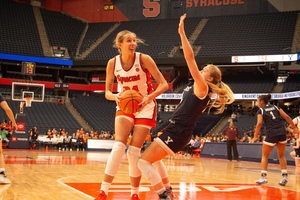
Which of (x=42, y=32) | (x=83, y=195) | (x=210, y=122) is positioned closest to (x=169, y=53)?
(x=210, y=122)

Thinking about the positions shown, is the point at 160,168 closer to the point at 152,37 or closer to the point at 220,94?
the point at 220,94

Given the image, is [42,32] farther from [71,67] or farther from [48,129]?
[48,129]

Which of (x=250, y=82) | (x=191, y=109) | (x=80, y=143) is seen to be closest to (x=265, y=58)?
(x=250, y=82)

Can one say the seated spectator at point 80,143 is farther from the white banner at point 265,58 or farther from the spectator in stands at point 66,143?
the white banner at point 265,58

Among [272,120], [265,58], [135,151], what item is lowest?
[135,151]

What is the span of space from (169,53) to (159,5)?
305 inches

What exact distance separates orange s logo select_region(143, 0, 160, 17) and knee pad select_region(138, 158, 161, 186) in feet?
127

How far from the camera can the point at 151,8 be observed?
4259cm

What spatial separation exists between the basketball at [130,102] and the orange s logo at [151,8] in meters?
38.2

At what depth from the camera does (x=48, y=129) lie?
30.0 m

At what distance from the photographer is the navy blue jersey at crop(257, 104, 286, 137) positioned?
915cm

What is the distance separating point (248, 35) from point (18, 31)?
68.8ft

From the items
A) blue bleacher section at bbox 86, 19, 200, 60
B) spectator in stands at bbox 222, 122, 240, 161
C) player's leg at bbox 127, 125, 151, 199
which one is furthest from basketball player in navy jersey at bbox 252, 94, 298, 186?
blue bleacher section at bbox 86, 19, 200, 60

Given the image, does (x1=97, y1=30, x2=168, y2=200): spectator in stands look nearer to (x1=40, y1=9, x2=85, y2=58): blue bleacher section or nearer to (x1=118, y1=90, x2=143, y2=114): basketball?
(x1=118, y1=90, x2=143, y2=114): basketball
